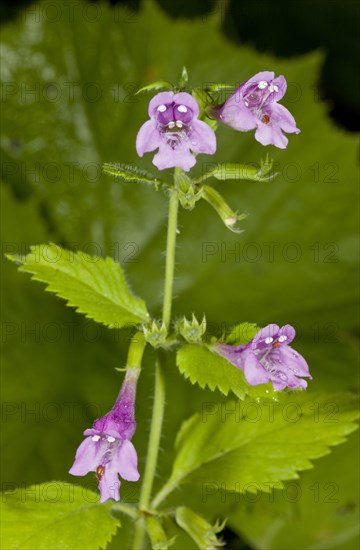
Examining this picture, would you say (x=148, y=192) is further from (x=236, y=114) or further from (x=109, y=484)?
(x=109, y=484)

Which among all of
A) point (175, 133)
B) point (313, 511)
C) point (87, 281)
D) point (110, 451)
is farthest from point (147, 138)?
point (313, 511)


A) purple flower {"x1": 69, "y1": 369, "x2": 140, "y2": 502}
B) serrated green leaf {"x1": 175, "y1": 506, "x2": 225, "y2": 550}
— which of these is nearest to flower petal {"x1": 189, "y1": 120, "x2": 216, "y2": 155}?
purple flower {"x1": 69, "y1": 369, "x2": 140, "y2": 502}

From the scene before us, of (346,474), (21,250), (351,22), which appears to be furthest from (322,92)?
(346,474)

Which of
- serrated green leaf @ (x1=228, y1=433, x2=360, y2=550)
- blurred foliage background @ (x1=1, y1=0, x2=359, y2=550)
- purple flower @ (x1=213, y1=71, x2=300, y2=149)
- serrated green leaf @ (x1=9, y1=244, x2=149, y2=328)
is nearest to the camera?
purple flower @ (x1=213, y1=71, x2=300, y2=149)

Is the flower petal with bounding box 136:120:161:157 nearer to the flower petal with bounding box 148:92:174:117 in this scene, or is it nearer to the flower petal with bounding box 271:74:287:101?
the flower petal with bounding box 148:92:174:117

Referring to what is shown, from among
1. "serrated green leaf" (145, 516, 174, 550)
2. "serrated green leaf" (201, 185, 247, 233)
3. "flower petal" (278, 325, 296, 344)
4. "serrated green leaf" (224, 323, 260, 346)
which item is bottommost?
"serrated green leaf" (145, 516, 174, 550)
